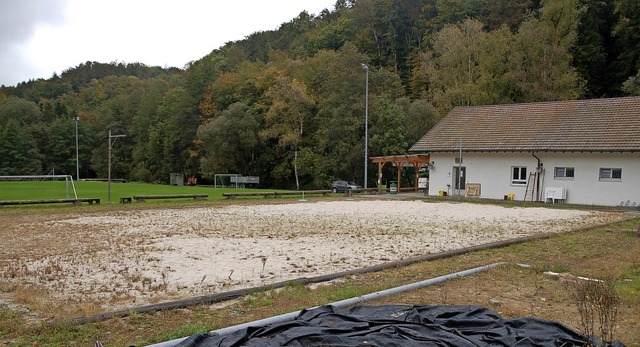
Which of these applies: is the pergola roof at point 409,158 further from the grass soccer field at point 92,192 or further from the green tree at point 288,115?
the green tree at point 288,115

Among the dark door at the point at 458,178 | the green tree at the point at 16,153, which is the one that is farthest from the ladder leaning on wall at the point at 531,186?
the green tree at the point at 16,153

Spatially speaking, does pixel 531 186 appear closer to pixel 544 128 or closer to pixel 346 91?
pixel 544 128

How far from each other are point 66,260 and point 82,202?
1659 cm

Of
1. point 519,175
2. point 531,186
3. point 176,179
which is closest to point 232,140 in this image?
point 176,179

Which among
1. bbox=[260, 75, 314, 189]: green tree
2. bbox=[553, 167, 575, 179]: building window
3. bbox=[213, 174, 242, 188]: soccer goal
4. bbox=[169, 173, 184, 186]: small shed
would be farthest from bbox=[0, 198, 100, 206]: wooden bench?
bbox=[169, 173, 184, 186]: small shed

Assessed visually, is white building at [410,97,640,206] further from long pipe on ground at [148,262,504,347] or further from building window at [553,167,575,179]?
long pipe on ground at [148,262,504,347]

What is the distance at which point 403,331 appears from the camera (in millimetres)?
4578

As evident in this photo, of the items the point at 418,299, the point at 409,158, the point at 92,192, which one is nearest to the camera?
the point at 418,299

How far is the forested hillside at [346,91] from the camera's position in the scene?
139 feet

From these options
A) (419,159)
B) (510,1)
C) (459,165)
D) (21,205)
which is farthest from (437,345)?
(510,1)

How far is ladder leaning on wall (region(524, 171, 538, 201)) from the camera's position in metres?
26.5

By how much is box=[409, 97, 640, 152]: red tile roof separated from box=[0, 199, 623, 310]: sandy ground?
807 cm

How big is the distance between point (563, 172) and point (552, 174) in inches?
21.1

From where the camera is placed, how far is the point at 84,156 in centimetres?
8144
